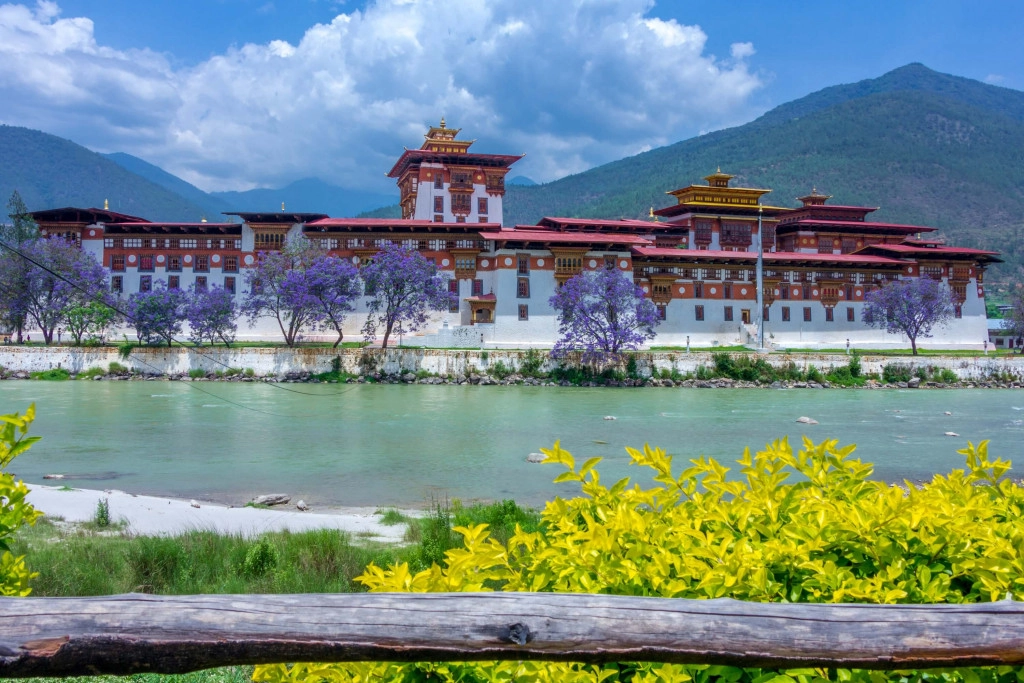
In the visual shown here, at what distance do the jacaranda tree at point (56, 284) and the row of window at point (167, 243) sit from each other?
381cm

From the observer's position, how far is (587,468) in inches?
117

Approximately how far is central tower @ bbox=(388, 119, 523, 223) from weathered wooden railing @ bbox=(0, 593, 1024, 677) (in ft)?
179

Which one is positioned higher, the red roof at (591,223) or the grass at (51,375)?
the red roof at (591,223)

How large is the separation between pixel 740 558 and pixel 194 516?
31.2ft

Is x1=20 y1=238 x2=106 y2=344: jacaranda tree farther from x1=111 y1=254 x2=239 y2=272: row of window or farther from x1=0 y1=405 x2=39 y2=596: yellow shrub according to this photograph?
x1=0 y1=405 x2=39 y2=596: yellow shrub

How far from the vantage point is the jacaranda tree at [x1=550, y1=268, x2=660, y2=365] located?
40719 millimetres

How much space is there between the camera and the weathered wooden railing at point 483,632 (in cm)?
216

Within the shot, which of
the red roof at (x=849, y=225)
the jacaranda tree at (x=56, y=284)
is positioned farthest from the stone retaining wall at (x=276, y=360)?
the red roof at (x=849, y=225)

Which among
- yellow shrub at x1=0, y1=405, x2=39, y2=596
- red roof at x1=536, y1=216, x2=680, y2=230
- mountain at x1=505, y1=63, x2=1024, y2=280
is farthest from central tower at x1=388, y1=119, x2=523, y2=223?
mountain at x1=505, y1=63, x2=1024, y2=280

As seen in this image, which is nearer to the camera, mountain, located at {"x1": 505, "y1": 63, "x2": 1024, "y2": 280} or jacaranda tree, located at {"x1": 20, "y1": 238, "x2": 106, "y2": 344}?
jacaranda tree, located at {"x1": 20, "y1": 238, "x2": 106, "y2": 344}

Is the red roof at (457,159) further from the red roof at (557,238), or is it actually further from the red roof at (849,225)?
the red roof at (849,225)

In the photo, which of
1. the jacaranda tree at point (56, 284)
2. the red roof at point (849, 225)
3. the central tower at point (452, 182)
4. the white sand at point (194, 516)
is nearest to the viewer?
the white sand at point (194, 516)

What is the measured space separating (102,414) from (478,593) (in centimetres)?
2666

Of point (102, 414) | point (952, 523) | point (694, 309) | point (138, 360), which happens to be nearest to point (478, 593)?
point (952, 523)
